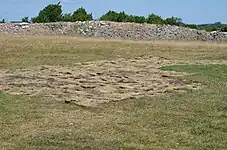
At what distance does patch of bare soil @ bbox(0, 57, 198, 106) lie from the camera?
10336 millimetres

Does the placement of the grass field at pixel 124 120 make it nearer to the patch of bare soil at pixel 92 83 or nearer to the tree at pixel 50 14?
the patch of bare soil at pixel 92 83

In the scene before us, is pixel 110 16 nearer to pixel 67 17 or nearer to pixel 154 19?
pixel 67 17

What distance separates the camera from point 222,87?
11.4 metres

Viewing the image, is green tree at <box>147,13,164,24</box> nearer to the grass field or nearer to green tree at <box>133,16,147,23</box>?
green tree at <box>133,16,147,23</box>

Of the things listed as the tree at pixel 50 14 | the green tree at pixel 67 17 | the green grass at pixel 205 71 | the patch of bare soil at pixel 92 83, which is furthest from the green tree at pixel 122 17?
the patch of bare soil at pixel 92 83

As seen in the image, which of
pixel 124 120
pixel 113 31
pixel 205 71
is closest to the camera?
pixel 124 120

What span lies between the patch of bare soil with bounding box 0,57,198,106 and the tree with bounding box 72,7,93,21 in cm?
2773

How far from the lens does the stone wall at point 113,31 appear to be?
34250 mm

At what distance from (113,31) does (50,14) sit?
35.3 feet

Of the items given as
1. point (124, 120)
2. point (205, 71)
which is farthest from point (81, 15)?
point (124, 120)

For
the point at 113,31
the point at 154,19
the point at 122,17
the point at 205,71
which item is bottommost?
the point at 205,71

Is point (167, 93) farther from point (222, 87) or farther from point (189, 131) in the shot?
point (189, 131)

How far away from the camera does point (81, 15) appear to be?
4431cm

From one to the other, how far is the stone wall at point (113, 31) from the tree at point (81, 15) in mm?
6619
